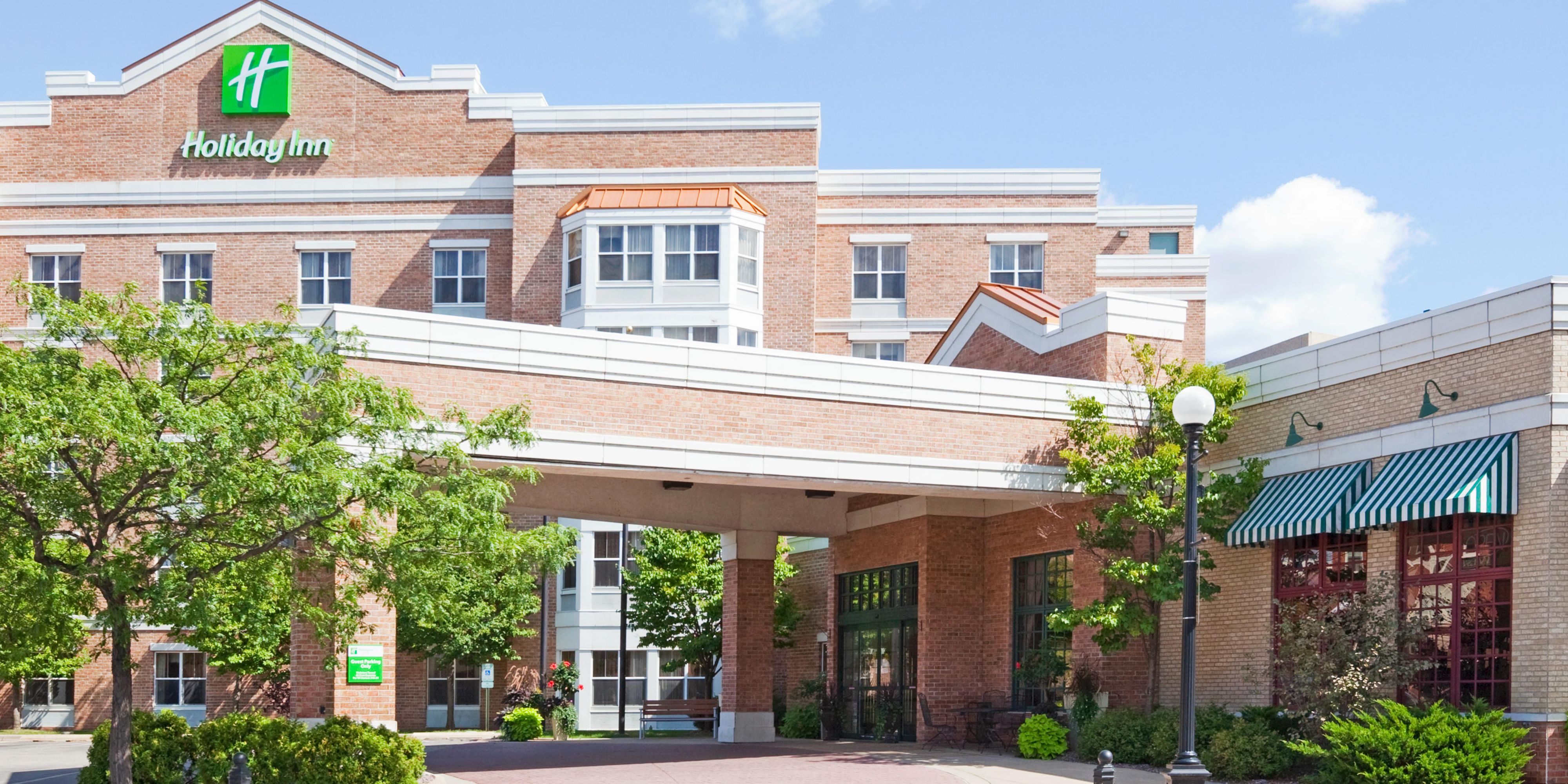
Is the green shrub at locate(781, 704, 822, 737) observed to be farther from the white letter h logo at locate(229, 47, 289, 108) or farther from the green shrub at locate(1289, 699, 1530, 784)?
the white letter h logo at locate(229, 47, 289, 108)

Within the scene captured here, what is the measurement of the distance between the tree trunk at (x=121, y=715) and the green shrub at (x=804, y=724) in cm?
1643

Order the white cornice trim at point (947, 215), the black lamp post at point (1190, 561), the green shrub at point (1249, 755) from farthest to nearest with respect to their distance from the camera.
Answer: the white cornice trim at point (947, 215) < the green shrub at point (1249, 755) < the black lamp post at point (1190, 561)

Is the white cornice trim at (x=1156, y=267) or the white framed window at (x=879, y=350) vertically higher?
the white cornice trim at (x=1156, y=267)

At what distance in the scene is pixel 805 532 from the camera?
104 feet

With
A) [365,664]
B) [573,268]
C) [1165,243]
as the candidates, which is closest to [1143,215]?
[1165,243]

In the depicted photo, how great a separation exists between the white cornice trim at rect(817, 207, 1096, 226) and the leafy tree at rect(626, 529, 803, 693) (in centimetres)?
1032

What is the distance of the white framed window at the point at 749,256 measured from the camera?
136 feet

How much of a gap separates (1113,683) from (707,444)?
809 centimetres

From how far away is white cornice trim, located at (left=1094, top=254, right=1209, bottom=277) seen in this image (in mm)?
45375

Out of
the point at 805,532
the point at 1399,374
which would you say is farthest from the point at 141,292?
the point at 1399,374

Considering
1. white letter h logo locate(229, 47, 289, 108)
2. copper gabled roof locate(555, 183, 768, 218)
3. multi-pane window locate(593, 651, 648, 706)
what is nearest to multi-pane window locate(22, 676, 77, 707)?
multi-pane window locate(593, 651, 648, 706)

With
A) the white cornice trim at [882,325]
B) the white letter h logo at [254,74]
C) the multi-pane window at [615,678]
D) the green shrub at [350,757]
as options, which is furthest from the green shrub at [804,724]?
the white letter h logo at [254,74]

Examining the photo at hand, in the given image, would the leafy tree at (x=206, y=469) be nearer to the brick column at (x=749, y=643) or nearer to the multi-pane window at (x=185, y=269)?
the brick column at (x=749, y=643)

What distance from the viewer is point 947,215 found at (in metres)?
44.4
